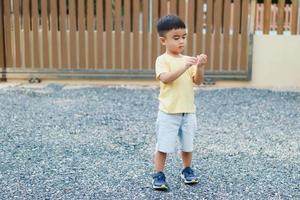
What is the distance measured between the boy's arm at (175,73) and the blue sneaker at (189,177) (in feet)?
2.43

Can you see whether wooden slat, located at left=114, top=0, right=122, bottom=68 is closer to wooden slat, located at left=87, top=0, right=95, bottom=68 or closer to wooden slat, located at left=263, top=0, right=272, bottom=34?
wooden slat, located at left=87, top=0, right=95, bottom=68

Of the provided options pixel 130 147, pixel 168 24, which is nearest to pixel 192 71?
pixel 168 24

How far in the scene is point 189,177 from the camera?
4.05 m

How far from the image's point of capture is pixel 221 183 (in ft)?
13.4

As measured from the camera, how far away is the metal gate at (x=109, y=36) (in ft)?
30.9

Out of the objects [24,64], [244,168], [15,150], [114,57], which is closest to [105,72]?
[114,57]

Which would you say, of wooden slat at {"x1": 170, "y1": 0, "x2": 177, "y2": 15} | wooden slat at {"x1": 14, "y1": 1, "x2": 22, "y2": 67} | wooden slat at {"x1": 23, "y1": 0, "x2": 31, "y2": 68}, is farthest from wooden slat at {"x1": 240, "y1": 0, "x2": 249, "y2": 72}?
wooden slat at {"x1": 14, "y1": 1, "x2": 22, "y2": 67}

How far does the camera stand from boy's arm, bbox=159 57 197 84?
3.65 metres

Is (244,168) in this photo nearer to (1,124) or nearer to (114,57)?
(1,124)

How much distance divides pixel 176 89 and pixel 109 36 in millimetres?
5873

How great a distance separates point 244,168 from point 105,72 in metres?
5.47

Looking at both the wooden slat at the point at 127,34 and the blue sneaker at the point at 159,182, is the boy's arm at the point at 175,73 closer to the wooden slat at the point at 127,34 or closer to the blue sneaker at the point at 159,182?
the blue sneaker at the point at 159,182

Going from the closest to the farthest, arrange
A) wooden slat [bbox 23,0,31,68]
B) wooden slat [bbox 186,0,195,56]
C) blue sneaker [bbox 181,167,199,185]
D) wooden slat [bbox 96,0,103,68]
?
blue sneaker [bbox 181,167,199,185]
wooden slat [bbox 186,0,195,56]
wooden slat [bbox 96,0,103,68]
wooden slat [bbox 23,0,31,68]

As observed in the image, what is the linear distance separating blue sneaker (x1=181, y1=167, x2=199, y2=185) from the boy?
18cm
